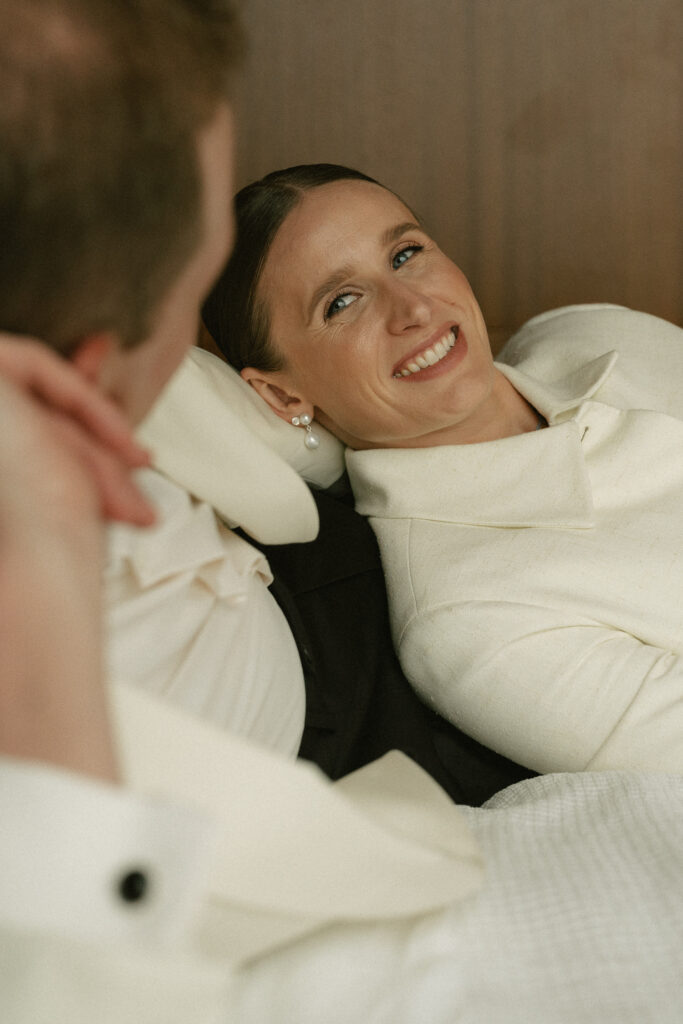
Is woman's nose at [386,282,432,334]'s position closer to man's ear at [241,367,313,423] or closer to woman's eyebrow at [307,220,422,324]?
woman's eyebrow at [307,220,422,324]

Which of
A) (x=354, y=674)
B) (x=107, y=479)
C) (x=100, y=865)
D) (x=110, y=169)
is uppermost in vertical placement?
(x=110, y=169)

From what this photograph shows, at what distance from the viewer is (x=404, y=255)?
4.29ft

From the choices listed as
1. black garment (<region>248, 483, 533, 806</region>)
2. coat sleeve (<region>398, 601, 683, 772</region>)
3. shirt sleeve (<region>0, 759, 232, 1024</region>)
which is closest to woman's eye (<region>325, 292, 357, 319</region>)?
black garment (<region>248, 483, 533, 806</region>)

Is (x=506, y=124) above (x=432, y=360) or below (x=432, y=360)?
above

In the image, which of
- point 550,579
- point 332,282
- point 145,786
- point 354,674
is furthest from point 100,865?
point 332,282

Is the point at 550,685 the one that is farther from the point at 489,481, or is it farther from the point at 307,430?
the point at 307,430

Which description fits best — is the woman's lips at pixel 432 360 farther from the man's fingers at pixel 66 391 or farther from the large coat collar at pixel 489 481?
the man's fingers at pixel 66 391

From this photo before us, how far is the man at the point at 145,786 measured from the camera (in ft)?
1.44

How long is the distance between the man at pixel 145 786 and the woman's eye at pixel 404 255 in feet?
2.48

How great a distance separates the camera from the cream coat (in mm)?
1017

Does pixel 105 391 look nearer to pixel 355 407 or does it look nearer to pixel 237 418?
pixel 237 418

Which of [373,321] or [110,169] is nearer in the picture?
[110,169]

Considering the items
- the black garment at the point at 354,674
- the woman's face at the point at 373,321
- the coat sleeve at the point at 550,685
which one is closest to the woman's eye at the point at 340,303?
the woman's face at the point at 373,321

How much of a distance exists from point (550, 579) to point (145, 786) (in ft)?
2.05
